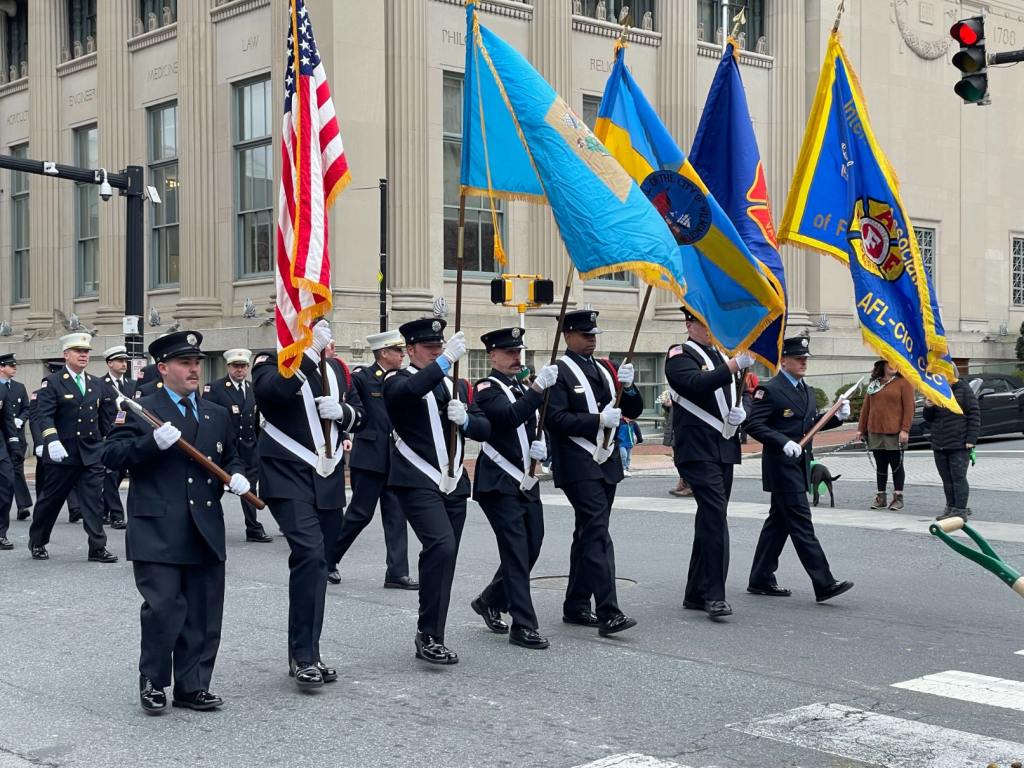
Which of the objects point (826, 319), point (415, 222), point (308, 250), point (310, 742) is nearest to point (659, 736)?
point (310, 742)

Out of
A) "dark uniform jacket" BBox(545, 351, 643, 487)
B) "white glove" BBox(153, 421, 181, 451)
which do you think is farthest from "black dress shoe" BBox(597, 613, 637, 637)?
"white glove" BBox(153, 421, 181, 451)

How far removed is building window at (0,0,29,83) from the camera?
37.7 m

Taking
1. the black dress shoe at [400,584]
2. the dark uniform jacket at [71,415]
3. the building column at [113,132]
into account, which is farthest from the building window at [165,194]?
the black dress shoe at [400,584]

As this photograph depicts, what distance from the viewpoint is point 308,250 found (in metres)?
7.70

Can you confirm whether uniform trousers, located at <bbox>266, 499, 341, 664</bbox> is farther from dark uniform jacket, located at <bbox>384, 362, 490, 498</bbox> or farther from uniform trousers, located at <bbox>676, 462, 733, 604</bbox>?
uniform trousers, located at <bbox>676, 462, 733, 604</bbox>

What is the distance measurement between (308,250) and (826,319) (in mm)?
29166

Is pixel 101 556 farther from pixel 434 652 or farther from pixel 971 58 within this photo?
pixel 971 58

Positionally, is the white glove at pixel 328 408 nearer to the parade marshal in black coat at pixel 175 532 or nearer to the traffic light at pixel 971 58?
the parade marshal in black coat at pixel 175 532

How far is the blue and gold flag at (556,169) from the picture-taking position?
859cm

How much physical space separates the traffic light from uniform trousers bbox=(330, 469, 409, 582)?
6.44 meters

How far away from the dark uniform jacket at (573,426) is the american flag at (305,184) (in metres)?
1.75

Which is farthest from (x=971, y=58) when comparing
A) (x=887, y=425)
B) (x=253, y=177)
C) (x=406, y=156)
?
(x=253, y=177)

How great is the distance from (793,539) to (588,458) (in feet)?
6.29

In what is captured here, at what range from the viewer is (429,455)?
7941mm
